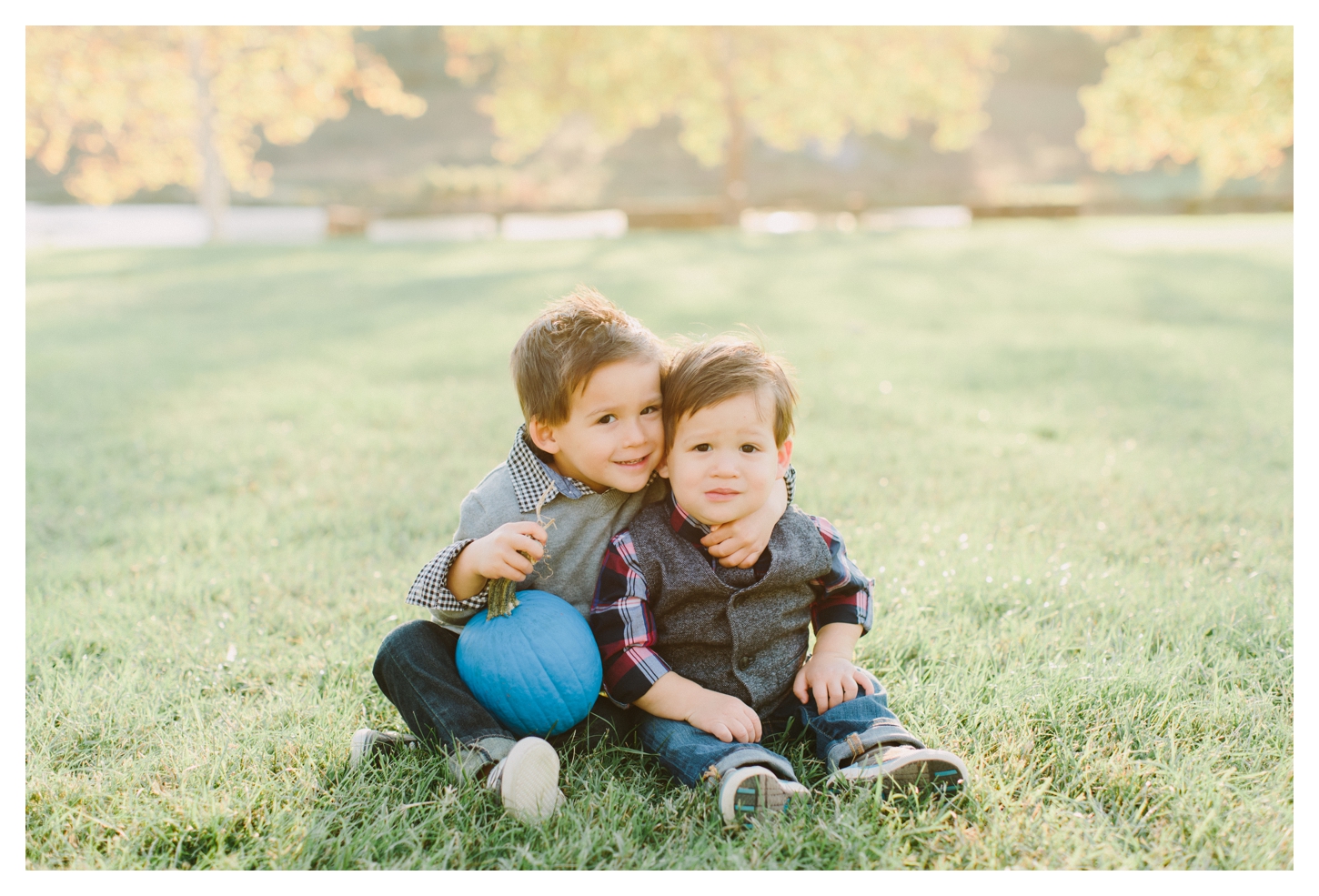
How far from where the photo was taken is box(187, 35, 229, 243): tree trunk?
18.0 metres

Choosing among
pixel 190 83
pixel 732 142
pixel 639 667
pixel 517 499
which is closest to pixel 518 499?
pixel 517 499

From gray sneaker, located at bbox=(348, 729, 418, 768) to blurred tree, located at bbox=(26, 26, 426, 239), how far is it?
57.3 feet

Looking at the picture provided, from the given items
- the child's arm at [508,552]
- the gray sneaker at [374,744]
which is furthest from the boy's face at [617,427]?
the gray sneaker at [374,744]

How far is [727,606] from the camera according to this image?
2.52 m

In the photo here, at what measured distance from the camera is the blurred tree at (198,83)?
17391 mm

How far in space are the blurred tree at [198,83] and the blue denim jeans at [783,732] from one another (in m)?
17.9

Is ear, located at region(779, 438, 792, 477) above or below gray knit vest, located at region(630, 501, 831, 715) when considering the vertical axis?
above

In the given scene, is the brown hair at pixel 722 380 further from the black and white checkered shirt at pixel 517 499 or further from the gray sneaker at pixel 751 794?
the gray sneaker at pixel 751 794

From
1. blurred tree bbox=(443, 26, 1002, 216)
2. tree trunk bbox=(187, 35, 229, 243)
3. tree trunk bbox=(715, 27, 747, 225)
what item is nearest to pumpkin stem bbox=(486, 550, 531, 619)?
blurred tree bbox=(443, 26, 1002, 216)

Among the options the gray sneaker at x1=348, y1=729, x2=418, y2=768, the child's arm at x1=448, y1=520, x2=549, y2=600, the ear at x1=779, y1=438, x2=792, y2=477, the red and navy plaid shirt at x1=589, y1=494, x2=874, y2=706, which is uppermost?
the ear at x1=779, y1=438, x2=792, y2=477

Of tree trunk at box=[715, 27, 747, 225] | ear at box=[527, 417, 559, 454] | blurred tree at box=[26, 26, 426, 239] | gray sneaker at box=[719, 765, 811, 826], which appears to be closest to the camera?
gray sneaker at box=[719, 765, 811, 826]

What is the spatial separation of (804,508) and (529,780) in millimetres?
2395

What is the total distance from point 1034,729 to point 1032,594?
0.90 metres

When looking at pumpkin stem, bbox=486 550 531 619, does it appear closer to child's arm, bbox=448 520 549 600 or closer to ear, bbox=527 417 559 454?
child's arm, bbox=448 520 549 600
